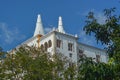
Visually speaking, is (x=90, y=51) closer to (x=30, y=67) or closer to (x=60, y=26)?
(x=60, y=26)

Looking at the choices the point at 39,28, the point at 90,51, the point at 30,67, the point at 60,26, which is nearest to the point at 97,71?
the point at 30,67

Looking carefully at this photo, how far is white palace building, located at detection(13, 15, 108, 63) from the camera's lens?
84.6 metres

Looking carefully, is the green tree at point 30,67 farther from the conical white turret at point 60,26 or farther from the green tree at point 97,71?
the conical white turret at point 60,26

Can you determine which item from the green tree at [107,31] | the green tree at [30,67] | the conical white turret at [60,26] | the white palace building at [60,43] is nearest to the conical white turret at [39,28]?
the white palace building at [60,43]

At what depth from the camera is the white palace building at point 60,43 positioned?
278ft

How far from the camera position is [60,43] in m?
86.2

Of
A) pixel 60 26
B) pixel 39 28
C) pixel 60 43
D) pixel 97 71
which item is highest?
pixel 60 26

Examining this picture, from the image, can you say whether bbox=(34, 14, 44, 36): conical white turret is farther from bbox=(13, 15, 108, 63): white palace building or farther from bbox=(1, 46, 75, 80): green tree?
bbox=(1, 46, 75, 80): green tree

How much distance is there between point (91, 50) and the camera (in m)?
91.6

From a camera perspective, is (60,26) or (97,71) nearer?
(97,71)

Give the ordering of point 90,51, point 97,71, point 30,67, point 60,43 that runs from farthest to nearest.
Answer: point 90,51 → point 60,43 → point 30,67 → point 97,71

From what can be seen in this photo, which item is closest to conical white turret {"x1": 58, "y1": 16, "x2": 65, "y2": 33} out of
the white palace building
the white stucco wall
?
the white palace building

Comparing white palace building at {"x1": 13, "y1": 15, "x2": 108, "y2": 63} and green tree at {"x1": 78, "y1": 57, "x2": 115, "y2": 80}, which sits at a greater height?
white palace building at {"x1": 13, "y1": 15, "x2": 108, "y2": 63}

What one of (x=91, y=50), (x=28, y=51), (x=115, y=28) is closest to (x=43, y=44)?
(x=91, y=50)
